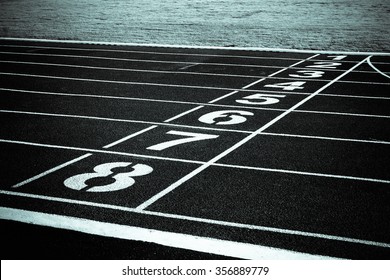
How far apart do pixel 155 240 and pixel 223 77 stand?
22.2 ft

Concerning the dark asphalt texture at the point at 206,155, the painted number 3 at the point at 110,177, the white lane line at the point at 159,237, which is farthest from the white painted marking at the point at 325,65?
the white lane line at the point at 159,237

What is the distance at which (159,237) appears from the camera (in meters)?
3.82

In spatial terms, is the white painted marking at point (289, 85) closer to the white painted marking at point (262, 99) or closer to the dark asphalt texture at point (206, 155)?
the dark asphalt texture at point (206, 155)

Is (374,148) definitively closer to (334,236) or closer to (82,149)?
(334,236)

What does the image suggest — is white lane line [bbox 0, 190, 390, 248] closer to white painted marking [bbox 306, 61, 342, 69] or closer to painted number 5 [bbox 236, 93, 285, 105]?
painted number 5 [bbox 236, 93, 285, 105]

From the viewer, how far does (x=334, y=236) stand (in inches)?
150

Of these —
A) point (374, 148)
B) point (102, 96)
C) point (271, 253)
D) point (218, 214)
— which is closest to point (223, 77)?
point (102, 96)

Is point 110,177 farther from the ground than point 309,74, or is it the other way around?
point 309,74

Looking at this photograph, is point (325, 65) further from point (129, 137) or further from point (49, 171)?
point (49, 171)

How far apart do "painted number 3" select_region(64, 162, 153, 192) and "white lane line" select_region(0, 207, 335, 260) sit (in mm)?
614

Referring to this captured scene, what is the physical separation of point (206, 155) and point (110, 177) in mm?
1150

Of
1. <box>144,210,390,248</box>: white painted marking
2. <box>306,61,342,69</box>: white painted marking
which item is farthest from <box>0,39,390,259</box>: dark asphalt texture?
<box>306,61,342,69</box>: white painted marking

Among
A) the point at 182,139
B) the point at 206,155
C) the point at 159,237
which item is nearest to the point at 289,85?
the point at 182,139

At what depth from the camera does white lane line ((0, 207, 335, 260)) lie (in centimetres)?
356
